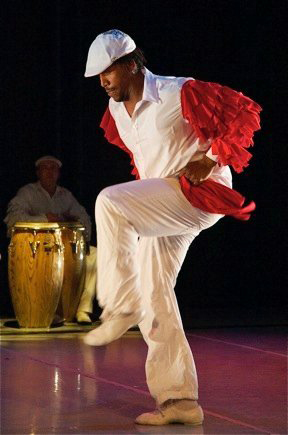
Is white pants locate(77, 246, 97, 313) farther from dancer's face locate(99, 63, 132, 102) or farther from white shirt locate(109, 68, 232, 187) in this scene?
dancer's face locate(99, 63, 132, 102)

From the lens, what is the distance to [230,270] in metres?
8.81

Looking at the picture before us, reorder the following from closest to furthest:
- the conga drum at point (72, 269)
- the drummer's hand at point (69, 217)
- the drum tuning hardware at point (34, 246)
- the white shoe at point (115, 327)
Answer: the white shoe at point (115, 327), the drum tuning hardware at point (34, 246), the conga drum at point (72, 269), the drummer's hand at point (69, 217)

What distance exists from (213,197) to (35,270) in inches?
152

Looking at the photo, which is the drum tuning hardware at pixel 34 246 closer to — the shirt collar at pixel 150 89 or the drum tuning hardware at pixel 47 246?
the drum tuning hardware at pixel 47 246

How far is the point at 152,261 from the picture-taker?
3.86 m

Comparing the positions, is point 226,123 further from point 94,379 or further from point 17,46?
point 17,46

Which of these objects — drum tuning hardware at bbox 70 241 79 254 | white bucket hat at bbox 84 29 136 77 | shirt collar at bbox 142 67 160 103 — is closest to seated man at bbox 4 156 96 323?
drum tuning hardware at bbox 70 241 79 254

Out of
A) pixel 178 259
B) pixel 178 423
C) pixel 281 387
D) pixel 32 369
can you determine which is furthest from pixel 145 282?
pixel 32 369

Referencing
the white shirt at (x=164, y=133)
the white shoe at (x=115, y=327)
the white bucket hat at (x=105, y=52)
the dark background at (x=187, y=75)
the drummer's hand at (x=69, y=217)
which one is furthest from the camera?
the dark background at (x=187, y=75)

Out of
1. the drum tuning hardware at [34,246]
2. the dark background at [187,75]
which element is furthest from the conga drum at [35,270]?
the dark background at [187,75]

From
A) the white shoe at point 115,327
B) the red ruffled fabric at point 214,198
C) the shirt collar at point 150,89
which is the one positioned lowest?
the white shoe at point 115,327

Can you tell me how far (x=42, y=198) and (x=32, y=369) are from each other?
8.80ft

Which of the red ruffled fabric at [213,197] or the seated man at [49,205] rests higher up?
the red ruffled fabric at [213,197]

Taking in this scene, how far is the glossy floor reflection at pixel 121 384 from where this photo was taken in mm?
3852
